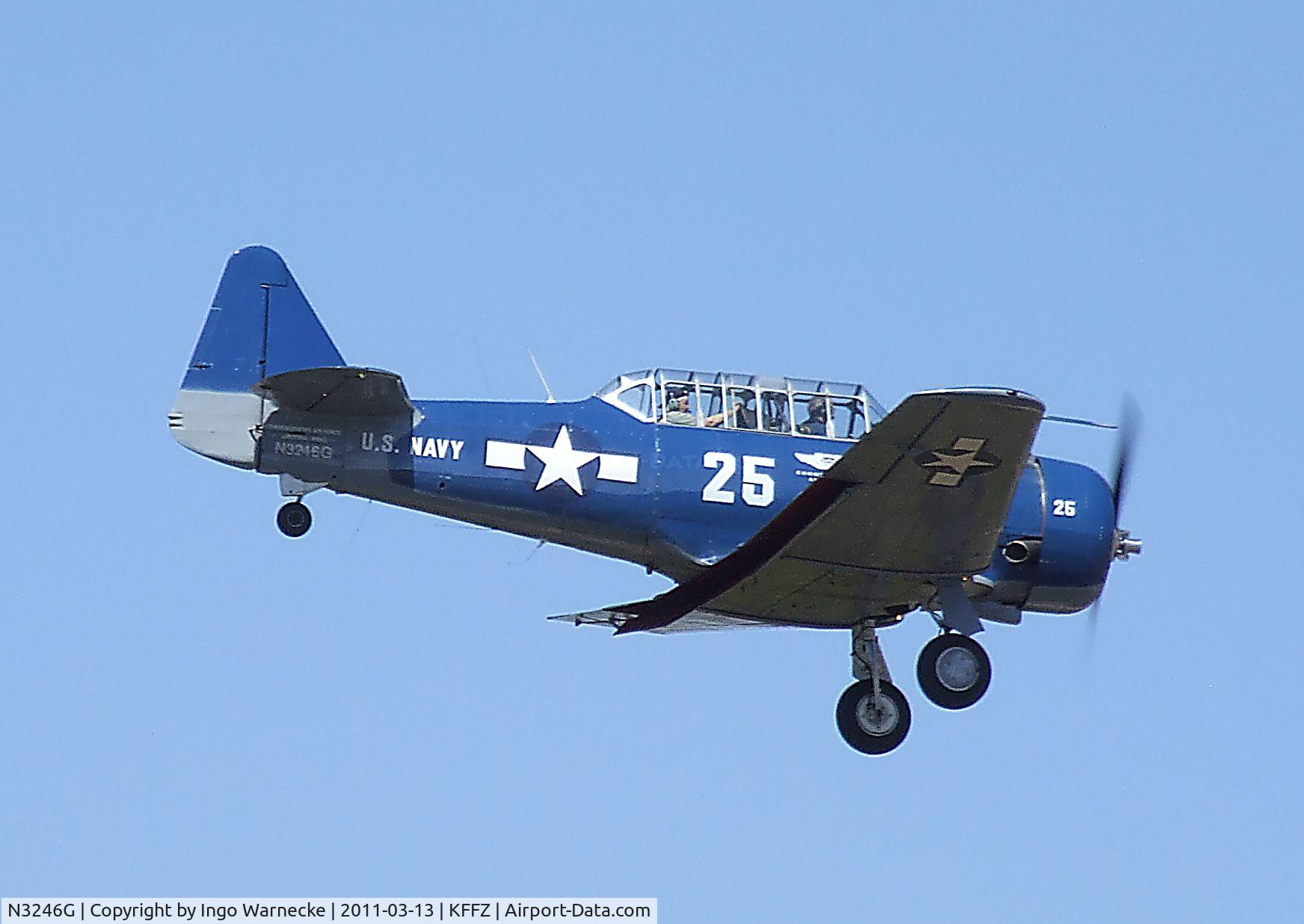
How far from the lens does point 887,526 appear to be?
14781mm

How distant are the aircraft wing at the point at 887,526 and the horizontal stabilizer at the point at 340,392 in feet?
8.83

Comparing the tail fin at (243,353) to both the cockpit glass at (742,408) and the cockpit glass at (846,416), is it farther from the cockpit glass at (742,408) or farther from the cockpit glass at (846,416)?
the cockpit glass at (846,416)

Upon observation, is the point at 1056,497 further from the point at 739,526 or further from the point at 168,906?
the point at 168,906

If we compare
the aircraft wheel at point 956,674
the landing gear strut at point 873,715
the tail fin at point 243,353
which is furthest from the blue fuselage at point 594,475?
the landing gear strut at point 873,715

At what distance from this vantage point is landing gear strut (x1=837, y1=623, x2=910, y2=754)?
15883 millimetres

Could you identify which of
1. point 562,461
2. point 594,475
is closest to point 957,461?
point 594,475

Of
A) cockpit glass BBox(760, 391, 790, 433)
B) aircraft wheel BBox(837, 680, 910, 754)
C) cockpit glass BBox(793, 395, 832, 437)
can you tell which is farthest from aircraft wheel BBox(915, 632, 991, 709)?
cockpit glass BBox(760, 391, 790, 433)

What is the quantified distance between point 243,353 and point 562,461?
8.47ft

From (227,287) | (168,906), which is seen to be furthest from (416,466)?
(168,906)

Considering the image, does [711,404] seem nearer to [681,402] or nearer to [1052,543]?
[681,402]

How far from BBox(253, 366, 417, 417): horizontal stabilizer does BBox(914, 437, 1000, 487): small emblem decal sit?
3.86m

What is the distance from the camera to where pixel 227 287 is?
16031 millimetres

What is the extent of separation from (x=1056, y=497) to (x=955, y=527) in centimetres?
145

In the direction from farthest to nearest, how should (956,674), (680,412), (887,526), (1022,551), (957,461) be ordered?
(1022,551)
(680,412)
(956,674)
(887,526)
(957,461)
